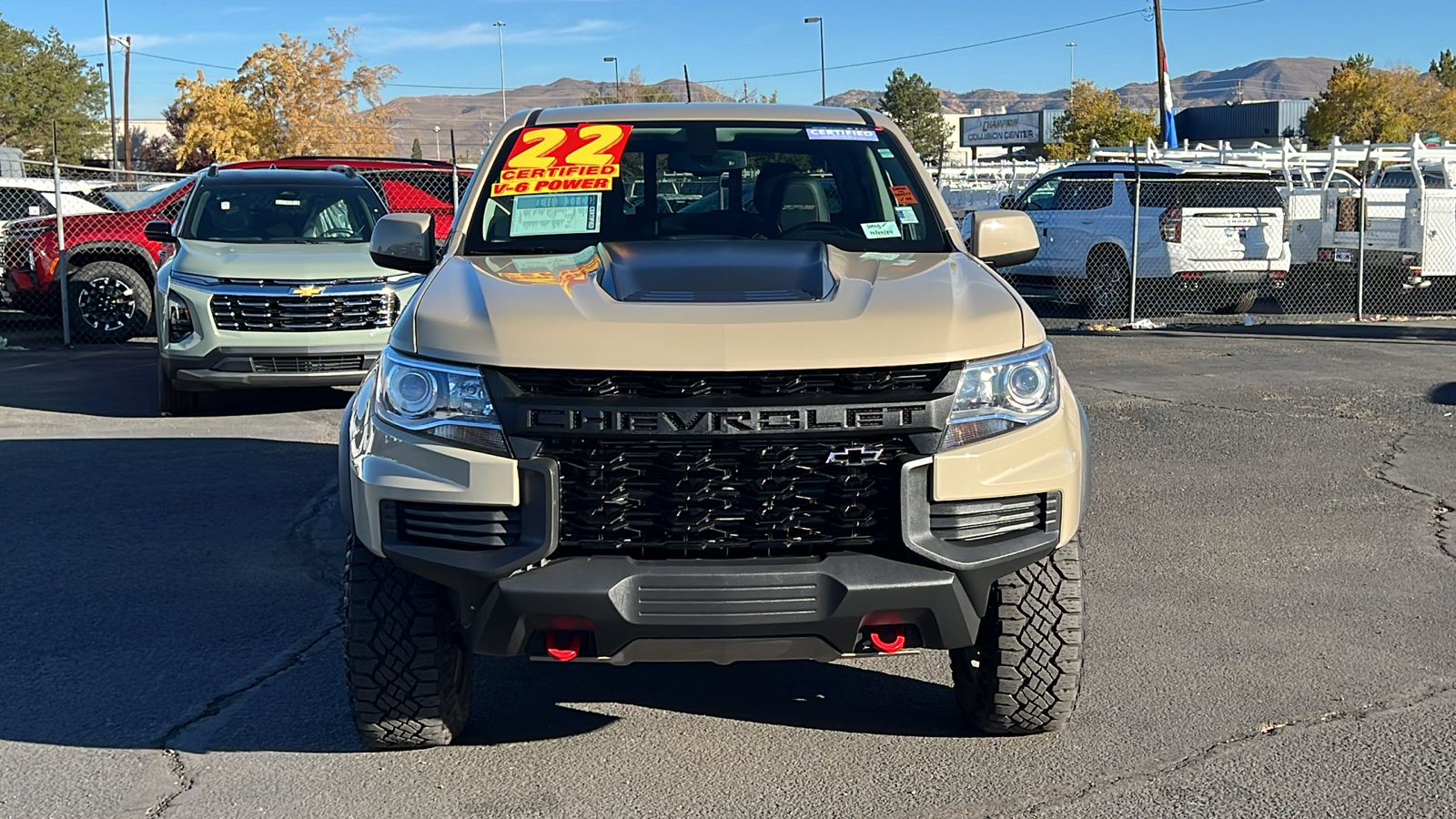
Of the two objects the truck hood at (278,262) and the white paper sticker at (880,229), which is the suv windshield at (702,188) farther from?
the truck hood at (278,262)

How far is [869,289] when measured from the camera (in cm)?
384

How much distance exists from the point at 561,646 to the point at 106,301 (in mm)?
12623

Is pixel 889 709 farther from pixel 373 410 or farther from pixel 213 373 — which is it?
pixel 213 373

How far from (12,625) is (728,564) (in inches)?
127

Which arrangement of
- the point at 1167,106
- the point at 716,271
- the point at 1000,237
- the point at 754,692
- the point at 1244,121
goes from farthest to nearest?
the point at 1244,121
the point at 1167,106
the point at 1000,237
the point at 754,692
the point at 716,271

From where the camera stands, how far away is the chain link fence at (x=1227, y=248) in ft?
52.0

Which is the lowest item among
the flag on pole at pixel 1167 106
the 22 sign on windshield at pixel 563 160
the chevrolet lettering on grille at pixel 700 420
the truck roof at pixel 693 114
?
the chevrolet lettering on grille at pixel 700 420

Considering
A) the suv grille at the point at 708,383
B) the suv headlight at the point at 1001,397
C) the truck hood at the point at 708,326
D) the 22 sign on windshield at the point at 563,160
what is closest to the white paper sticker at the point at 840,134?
the 22 sign on windshield at the point at 563,160

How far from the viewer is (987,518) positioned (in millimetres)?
3539

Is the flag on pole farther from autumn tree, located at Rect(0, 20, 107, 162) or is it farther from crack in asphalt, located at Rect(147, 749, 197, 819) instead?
autumn tree, located at Rect(0, 20, 107, 162)

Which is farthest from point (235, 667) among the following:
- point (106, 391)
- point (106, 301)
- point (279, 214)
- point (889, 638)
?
point (106, 301)

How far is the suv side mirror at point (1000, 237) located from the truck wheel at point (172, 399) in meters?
6.97

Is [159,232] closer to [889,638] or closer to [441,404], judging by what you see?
[441,404]

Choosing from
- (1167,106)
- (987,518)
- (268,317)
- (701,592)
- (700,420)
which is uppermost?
(1167,106)
